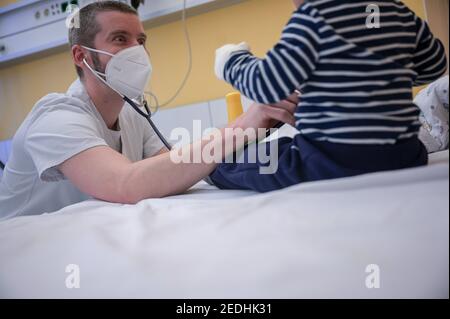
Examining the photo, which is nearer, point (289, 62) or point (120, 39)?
point (289, 62)

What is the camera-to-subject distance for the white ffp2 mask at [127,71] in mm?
1269

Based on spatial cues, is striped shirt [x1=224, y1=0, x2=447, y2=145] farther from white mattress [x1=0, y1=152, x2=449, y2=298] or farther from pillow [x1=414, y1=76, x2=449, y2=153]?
pillow [x1=414, y1=76, x2=449, y2=153]

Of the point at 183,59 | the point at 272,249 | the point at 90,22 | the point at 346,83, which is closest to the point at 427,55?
the point at 346,83

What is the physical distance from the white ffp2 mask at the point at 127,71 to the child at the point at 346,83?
66cm

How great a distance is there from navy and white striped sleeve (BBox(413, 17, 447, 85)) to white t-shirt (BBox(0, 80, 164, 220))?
692 mm

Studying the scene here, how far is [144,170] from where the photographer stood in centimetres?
91

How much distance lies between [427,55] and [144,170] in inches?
23.7

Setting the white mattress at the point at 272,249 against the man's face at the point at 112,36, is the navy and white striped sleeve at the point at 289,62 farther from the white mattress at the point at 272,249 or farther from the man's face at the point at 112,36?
the man's face at the point at 112,36

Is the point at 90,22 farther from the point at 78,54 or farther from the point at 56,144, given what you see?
the point at 56,144

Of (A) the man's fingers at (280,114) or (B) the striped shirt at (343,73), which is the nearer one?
(B) the striped shirt at (343,73)

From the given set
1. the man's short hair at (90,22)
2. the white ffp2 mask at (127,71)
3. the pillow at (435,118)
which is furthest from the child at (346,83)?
the man's short hair at (90,22)
